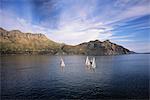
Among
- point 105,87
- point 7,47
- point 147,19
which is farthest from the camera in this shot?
point 7,47

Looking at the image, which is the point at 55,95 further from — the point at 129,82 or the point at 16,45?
the point at 16,45

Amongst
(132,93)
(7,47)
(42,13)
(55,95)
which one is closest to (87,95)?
(55,95)

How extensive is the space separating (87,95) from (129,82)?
1024 cm

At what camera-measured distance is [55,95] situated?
27453mm

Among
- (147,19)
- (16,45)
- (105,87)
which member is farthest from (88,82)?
(16,45)

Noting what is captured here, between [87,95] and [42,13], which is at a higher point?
[42,13]

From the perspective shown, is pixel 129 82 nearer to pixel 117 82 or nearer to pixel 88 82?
pixel 117 82

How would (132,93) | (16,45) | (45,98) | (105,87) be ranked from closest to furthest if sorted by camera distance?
1. (45,98)
2. (132,93)
3. (105,87)
4. (16,45)

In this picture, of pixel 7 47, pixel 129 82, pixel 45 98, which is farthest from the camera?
pixel 7 47

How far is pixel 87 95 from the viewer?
2747cm

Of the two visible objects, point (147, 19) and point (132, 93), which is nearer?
point (132, 93)

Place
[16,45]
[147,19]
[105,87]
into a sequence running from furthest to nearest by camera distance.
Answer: [16,45] → [147,19] → [105,87]

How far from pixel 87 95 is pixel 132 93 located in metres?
6.31

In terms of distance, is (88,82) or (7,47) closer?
(88,82)
